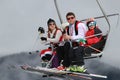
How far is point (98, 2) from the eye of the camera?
19.4 metres

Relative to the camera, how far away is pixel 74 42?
19.3 m

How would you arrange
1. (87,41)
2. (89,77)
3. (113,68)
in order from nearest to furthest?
(89,77)
(87,41)
(113,68)

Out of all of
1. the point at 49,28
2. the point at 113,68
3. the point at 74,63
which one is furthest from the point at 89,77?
the point at 113,68

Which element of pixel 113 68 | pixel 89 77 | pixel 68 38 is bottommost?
pixel 113 68

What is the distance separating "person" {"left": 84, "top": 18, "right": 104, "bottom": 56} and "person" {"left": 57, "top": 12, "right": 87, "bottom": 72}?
0.51 m

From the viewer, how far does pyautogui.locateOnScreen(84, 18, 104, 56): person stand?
64.5ft

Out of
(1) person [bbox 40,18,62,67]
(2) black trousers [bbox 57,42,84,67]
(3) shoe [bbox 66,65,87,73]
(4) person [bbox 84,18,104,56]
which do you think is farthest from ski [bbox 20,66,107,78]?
(4) person [bbox 84,18,104,56]

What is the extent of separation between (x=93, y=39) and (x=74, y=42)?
0.84m

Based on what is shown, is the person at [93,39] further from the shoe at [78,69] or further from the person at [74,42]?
the shoe at [78,69]

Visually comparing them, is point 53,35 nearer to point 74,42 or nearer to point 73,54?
point 74,42

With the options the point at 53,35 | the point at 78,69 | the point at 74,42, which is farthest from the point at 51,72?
the point at 53,35

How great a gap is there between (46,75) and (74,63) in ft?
4.14

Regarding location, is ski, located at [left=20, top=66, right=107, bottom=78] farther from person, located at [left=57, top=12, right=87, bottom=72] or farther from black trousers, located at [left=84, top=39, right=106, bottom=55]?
black trousers, located at [left=84, top=39, right=106, bottom=55]

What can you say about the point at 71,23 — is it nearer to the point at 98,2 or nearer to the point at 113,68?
the point at 98,2
